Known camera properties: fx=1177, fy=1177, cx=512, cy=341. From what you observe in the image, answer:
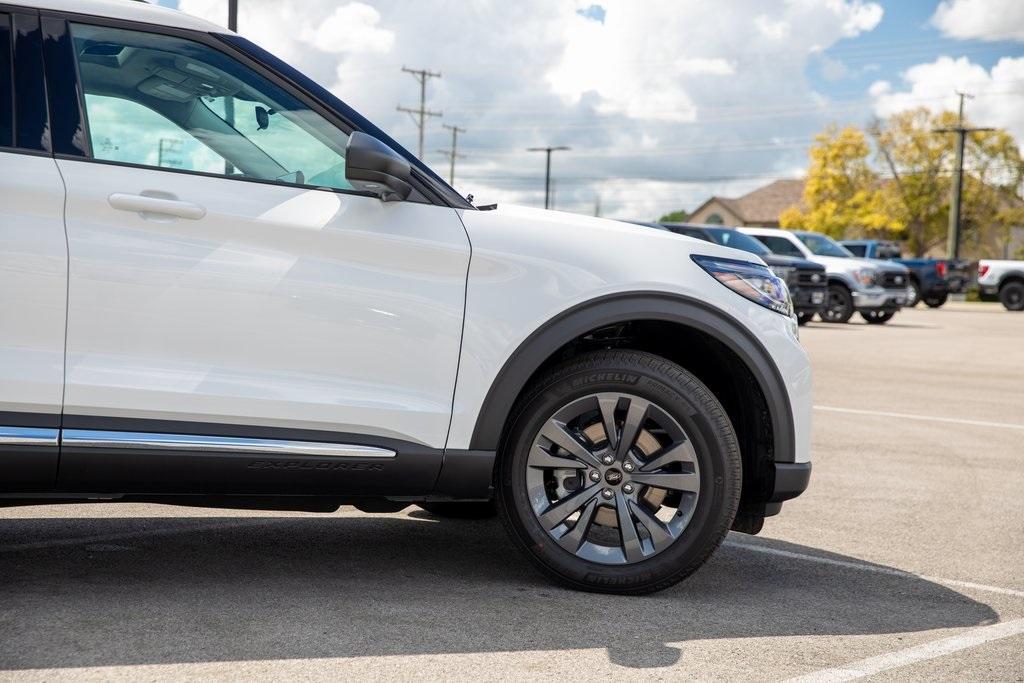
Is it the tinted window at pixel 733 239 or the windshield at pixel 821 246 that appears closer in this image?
the tinted window at pixel 733 239

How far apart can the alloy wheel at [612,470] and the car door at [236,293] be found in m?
0.42

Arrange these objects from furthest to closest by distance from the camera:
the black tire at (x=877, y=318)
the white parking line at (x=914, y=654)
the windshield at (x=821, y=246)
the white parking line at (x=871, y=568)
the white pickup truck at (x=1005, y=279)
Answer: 1. the white pickup truck at (x=1005, y=279)
2. the black tire at (x=877, y=318)
3. the windshield at (x=821, y=246)
4. the white parking line at (x=871, y=568)
5. the white parking line at (x=914, y=654)

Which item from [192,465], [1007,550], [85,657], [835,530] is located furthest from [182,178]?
[1007,550]

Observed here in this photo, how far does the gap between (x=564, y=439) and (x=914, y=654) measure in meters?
1.28

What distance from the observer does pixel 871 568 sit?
466 centimetres

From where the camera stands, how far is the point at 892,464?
Result: 7.18 meters

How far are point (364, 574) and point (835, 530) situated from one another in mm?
2280

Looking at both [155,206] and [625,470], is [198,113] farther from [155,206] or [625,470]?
[625,470]

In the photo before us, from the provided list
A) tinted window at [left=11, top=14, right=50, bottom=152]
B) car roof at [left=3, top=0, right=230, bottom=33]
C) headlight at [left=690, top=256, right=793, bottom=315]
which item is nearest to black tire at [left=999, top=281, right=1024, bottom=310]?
headlight at [left=690, top=256, right=793, bottom=315]

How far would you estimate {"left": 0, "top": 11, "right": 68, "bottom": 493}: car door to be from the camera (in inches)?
138

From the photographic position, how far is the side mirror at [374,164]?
3.63m

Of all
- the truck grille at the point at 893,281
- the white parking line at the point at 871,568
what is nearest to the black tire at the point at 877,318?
the truck grille at the point at 893,281

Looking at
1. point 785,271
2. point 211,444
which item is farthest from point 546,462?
point 785,271

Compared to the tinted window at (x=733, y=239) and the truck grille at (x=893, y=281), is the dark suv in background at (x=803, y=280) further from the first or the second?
the tinted window at (x=733, y=239)
